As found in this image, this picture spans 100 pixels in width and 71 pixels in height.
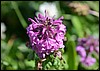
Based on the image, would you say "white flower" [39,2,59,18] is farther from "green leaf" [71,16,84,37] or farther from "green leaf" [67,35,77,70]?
"green leaf" [67,35,77,70]

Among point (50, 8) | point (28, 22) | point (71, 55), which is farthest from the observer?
point (50, 8)

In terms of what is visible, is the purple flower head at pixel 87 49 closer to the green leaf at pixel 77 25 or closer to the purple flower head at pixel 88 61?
the purple flower head at pixel 88 61

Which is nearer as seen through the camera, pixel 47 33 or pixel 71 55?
pixel 47 33

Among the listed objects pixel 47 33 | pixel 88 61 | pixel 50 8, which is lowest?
pixel 88 61

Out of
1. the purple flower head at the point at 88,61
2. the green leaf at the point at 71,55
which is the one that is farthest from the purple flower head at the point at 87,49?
the green leaf at the point at 71,55

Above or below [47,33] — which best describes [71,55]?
below

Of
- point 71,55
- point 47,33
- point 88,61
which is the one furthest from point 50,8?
point 47,33

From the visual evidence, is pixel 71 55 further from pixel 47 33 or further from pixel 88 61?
pixel 47 33

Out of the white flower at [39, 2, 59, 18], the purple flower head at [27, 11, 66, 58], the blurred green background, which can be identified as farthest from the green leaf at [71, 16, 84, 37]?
the purple flower head at [27, 11, 66, 58]
